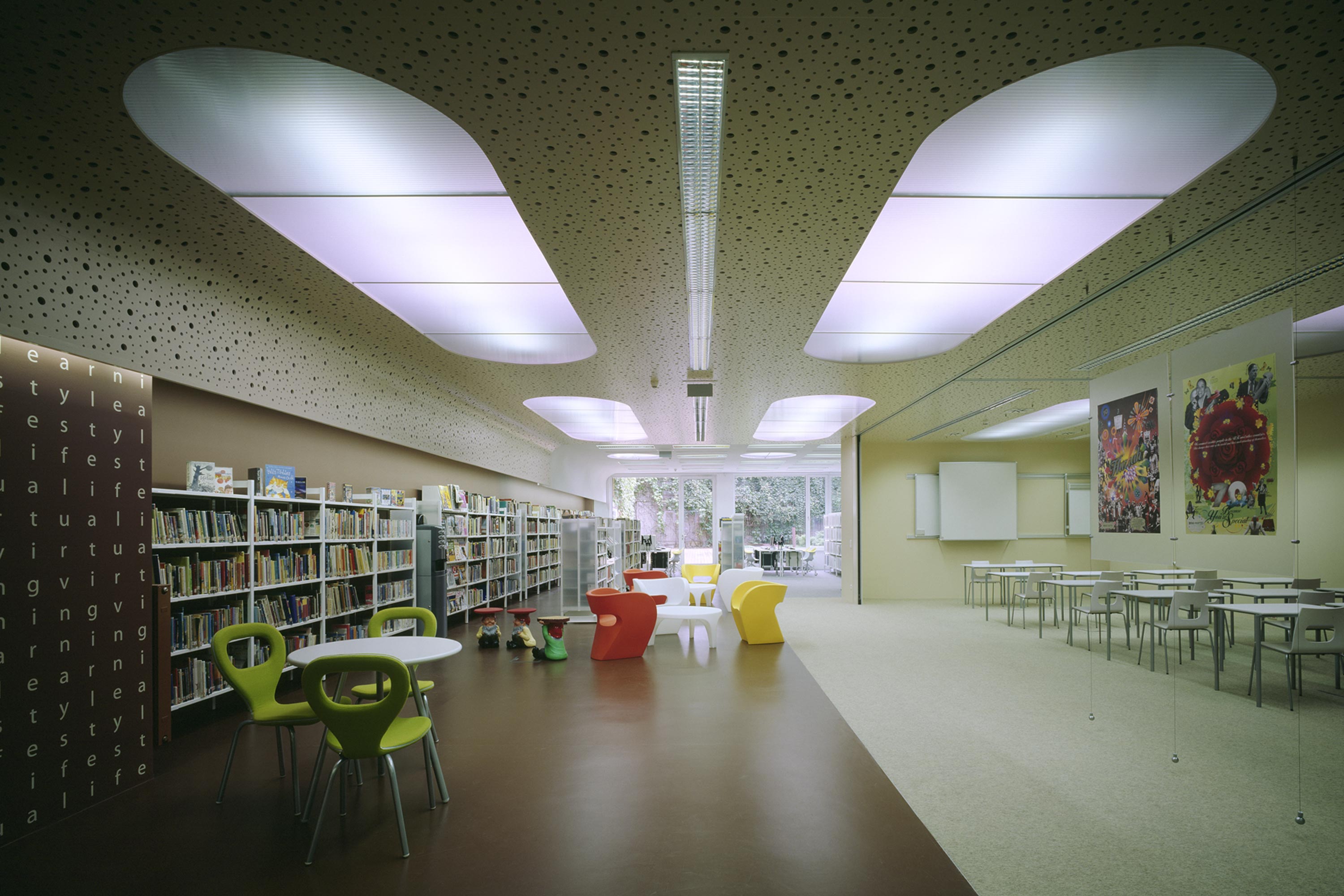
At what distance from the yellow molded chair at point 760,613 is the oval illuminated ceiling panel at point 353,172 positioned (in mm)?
4660

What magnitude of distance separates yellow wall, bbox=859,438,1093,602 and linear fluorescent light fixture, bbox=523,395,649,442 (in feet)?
17.1

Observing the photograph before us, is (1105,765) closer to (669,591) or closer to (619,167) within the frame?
(619,167)

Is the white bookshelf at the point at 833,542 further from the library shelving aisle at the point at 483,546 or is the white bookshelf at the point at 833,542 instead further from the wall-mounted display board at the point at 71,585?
the wall-mounted display board at the point at 71,585

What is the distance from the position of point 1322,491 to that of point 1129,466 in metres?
7.75

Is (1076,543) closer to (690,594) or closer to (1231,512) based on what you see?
(690,594)

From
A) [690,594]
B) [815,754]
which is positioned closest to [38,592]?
[815,754]

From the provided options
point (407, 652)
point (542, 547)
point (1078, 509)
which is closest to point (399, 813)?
point (407, 652)

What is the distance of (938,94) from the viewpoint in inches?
110

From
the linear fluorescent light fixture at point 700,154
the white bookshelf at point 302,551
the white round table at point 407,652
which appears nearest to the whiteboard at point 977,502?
the white bookshelf at point 302,551

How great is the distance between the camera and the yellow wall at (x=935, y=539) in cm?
Result: 1445

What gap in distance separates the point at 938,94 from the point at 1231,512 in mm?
2966

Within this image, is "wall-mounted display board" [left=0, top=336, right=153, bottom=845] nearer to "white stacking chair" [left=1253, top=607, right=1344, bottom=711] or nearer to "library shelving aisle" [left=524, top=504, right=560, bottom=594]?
"white stacking chair" [left=1253, top=607, right=1344, bottom=711]

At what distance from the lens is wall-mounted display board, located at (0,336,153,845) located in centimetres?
339

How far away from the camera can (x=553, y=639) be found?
7844 mm
